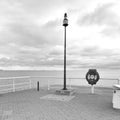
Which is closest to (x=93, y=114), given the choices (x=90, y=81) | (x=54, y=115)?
(x=54, y=115)

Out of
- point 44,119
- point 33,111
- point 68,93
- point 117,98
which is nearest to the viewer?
point 44,119

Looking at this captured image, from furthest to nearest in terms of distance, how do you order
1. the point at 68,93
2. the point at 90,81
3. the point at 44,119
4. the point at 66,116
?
the point at 90,81, the point at 68,93, the point at 66,116, the point at 44,119

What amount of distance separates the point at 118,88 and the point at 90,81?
3235 mm

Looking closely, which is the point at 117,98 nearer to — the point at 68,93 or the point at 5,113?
the point at 68,93

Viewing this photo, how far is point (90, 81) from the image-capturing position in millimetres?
8609

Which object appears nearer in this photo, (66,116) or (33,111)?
(66,116)

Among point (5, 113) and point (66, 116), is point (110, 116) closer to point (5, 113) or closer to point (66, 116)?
point (66, 116)

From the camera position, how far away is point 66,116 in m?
4.37

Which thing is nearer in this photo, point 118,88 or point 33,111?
point 33,111

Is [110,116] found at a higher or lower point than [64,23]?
lower

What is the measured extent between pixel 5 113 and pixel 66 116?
1789 mm

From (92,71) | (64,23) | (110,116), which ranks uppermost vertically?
(64,23)

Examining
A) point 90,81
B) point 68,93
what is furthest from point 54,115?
point 90,81

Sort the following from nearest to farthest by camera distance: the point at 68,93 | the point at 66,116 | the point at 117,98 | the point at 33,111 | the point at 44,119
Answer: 1. the point at 44,119
2. the point at 66,116
3. the point at 33,111
4. the point at 117,98
5. the point at 68,93
